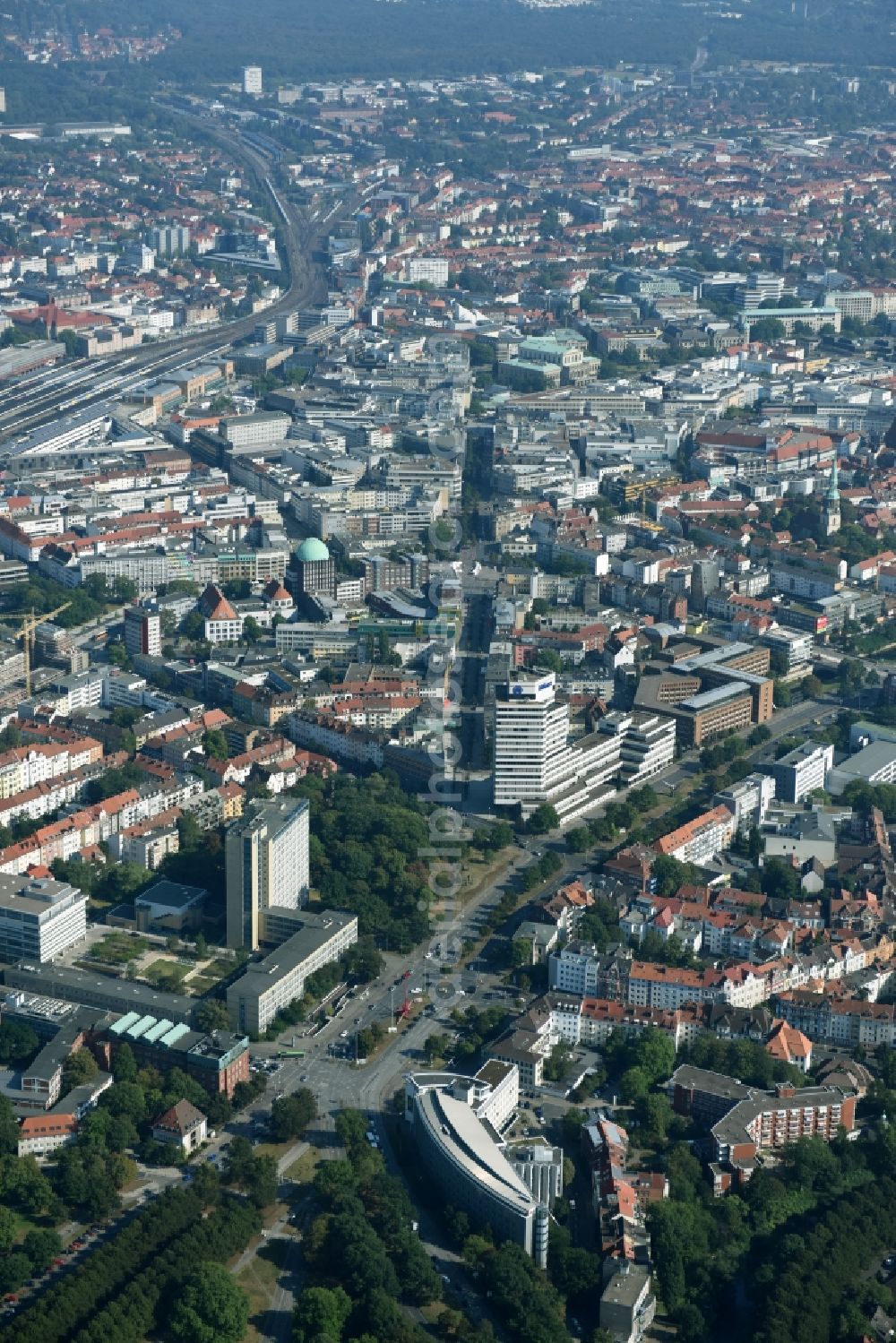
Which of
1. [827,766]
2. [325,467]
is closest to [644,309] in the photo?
[325,467]

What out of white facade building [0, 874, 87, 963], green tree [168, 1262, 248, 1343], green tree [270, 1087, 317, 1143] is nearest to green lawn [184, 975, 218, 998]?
white facade building [0, 874, 87, 963]

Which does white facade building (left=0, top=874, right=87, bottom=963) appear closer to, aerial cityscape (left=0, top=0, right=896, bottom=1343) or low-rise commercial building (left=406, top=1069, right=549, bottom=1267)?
aerial cityscape (left=0, top=0, right=896, bottom=1343)

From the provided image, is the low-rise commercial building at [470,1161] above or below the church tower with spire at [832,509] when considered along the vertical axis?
below

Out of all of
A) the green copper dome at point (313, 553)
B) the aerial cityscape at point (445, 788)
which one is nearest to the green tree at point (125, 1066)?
the aerial cityscape at point (445, 788)

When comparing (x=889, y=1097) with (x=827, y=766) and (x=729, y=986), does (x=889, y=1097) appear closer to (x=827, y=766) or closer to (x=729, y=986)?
(x=729, y=986)

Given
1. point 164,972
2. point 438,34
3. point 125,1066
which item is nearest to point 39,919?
point 164,972

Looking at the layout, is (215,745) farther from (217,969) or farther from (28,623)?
(217,969)

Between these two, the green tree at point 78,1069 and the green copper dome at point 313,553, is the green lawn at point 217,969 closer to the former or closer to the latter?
the green tree at point 78,1069
